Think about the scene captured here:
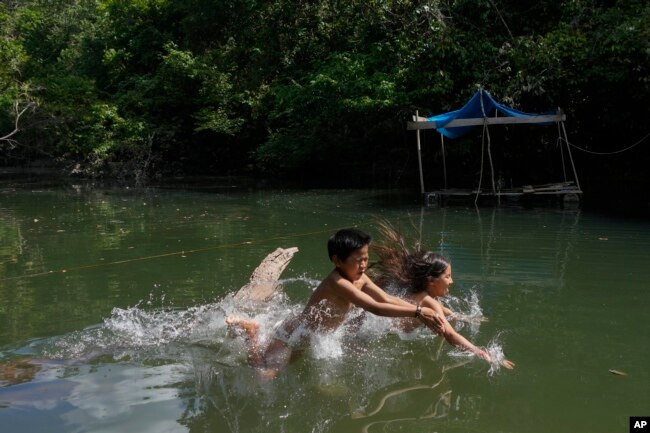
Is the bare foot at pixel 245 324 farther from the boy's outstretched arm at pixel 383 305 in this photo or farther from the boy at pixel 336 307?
the boy's outstretched arm at pixel 383 305

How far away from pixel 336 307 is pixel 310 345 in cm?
36

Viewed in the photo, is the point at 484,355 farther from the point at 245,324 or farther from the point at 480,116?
the point at 480,116

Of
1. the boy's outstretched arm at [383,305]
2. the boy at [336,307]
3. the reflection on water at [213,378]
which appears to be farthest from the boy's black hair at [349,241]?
the reflection on water at [213,378]

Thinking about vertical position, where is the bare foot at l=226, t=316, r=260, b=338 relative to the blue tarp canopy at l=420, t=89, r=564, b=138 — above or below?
below

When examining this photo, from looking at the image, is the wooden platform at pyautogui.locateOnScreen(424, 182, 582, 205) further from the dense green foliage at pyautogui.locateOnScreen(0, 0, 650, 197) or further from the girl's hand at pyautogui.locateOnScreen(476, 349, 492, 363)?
the girl's hand at pyautogui.locateOnScreen(476, 349, 492, 363)

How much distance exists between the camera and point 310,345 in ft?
15.2

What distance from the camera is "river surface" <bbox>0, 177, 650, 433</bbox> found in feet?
11.9

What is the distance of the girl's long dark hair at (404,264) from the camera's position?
4.98 meters

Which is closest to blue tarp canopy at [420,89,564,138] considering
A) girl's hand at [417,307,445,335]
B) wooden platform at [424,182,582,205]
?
wooden platform at [424,182,582,205]

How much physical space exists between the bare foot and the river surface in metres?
0.19

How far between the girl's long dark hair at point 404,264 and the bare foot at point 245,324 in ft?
3.94

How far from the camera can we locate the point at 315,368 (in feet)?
14.4

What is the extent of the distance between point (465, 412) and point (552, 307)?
2456 millimetres

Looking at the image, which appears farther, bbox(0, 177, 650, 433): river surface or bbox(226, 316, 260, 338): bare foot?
bbox(226, 316, 260, 338): bare foot
